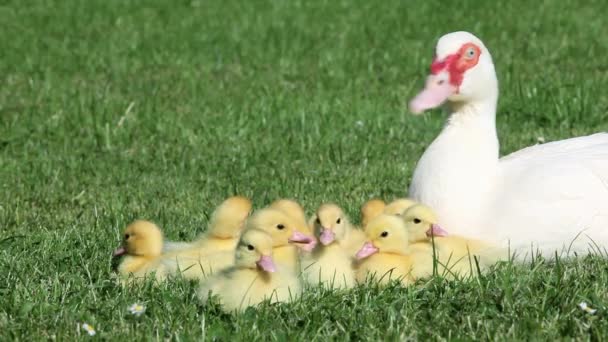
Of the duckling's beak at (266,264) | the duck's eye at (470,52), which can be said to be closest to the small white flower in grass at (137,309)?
the duckling's beak at (266,264)

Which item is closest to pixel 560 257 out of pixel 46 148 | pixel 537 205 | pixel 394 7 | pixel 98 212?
pixel 537 205

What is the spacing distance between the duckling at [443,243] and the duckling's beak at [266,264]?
83cm

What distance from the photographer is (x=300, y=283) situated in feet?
15.1

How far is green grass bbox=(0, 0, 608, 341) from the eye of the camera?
4.34 m

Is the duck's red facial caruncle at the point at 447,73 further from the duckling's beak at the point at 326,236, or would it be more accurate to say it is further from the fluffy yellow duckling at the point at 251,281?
the fluffy yellow duckling at the point at 251,281

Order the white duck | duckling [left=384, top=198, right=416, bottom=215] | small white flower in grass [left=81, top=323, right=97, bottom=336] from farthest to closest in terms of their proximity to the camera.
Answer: duckling [left=384, top=198, right=416, bottom=215] → the white duck → small white flower in grass [left=81, top=323, right=97, bottom=336]

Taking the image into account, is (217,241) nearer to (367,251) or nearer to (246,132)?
(367,251)

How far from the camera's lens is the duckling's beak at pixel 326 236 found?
4.68 metres

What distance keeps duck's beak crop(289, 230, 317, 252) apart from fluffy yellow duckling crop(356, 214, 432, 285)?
0.19m

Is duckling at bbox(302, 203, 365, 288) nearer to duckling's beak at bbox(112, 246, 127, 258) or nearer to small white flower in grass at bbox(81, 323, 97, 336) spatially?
duckling's beak at bbox(112, 246, 127, 258)

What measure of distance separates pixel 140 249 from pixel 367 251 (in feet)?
3.21

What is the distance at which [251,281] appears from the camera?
442cm

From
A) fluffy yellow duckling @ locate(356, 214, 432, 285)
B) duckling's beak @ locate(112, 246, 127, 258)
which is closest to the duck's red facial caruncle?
fluffy yellow duckling @ locate(356, 214, 432, 285)

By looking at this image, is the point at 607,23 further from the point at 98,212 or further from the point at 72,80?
the point at 98,212
